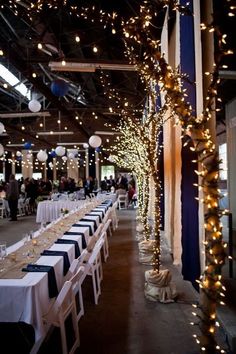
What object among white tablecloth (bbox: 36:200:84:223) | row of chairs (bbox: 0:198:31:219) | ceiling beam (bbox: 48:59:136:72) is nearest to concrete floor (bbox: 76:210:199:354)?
ceiling beam (bbox: 48:59:136:72)

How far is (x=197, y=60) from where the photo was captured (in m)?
3.83

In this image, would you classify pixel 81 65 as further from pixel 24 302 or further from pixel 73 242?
pixel 24 302

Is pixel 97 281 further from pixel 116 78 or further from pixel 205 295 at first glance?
pixel 116 78

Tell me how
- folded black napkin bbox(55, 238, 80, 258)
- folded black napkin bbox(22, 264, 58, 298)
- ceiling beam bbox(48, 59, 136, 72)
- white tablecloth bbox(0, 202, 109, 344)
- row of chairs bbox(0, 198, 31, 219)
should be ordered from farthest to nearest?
row of chairs bbox(0, 198, 31, 219) < ceiling beam bbox(48, 59, 136, 72) < folded black napkin bbox(55, 238, 80, 258) < folded black napkin bbox(22, 264, 58, 298) < white tablecloth bbox(0, 202, 109, 344)

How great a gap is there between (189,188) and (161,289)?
1.23 m

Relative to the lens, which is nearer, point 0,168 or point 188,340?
point 188,340

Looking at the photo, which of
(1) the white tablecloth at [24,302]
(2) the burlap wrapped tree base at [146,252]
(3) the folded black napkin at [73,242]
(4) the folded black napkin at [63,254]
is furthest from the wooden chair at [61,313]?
(2) the burlap wrapped tree base at [146,252]

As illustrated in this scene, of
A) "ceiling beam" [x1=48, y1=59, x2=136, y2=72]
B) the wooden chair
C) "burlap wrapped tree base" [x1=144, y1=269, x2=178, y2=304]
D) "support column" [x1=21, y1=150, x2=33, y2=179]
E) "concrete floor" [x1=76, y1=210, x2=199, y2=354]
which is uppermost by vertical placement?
"ceiling beam" [x1=48, y1=59, x2=136, y2=72]

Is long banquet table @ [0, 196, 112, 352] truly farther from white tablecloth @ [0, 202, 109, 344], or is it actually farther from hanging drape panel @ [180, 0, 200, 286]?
hanging drape panel @ [180, 0, 200, 286]

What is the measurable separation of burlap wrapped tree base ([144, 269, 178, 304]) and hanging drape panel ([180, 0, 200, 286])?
310mm

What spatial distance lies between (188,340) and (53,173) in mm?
21407

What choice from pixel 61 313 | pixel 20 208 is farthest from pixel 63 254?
pixel 20 208

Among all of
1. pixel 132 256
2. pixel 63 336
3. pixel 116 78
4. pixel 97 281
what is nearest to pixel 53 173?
pixel 116 78

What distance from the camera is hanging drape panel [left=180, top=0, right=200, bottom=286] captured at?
393cm
